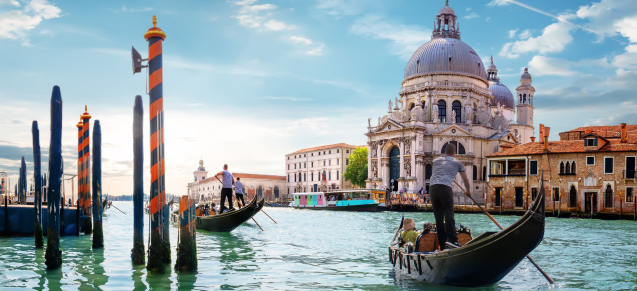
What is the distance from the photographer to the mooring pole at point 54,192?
8.11 m

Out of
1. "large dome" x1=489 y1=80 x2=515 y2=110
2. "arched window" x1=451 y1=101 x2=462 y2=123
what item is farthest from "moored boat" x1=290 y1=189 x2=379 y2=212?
"large dome" x1=489 y1=80 x2=515 y2=110

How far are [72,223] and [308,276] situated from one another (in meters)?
8.75

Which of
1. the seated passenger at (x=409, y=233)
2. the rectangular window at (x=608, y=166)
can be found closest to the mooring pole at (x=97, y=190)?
the seated passenger at (x=409, y=233)

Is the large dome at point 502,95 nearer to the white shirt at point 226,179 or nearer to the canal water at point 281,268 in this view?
the canal water at point 281,268

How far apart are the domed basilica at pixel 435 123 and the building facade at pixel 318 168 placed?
1494 centimetres

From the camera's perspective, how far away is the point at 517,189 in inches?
1265

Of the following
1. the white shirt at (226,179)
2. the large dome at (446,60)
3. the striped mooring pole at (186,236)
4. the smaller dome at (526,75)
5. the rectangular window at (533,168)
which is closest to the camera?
the striped mooring pole at (186,236)

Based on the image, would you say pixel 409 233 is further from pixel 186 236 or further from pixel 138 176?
pixel 138 176

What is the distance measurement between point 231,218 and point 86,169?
4.03 meters

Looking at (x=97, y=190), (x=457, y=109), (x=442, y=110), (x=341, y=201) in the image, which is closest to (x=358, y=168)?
(x=442, y=110)

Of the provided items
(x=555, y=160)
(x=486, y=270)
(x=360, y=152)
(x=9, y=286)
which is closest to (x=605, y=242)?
(x=486, y=270)

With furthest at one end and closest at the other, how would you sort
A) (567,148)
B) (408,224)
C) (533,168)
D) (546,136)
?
(533,168) < (546,136) < (567,148) < (408,224)

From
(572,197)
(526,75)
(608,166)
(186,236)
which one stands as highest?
(526,75)

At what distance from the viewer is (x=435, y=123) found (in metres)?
46.9
